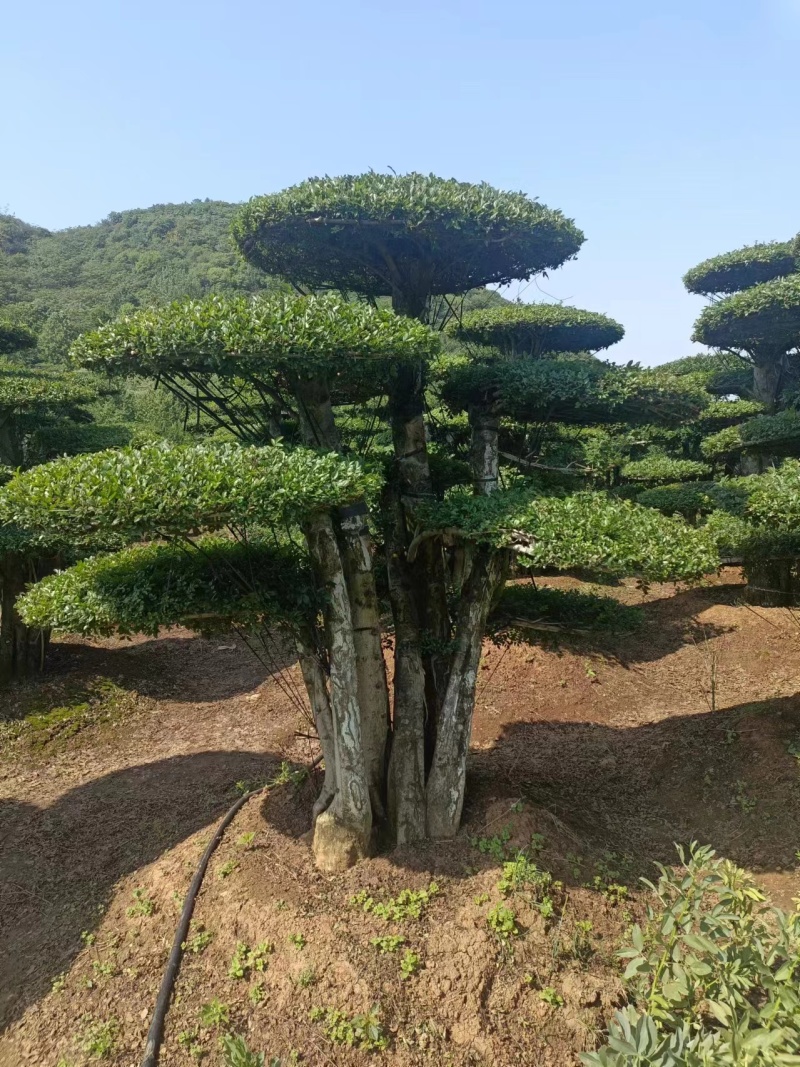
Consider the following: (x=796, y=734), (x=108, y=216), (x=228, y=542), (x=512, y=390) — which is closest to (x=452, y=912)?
(x=228, y=542)

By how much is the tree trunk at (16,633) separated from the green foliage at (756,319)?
1203 cm

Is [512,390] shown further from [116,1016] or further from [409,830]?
[116,1016]

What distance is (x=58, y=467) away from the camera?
4.42m

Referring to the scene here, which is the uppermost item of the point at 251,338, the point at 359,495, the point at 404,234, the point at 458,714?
the point at 404,234

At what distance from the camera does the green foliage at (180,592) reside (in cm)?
540

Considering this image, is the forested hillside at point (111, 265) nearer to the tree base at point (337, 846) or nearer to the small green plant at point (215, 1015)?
the tree base at point (337, 846)

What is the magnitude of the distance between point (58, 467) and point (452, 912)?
4266 mm

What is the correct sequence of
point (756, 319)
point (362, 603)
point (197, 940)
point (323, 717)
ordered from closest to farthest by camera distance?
point (197, 940)
point (362, 603)
point (323, 717)
point (756, 319)

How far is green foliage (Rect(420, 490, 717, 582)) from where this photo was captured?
4797 millimetres

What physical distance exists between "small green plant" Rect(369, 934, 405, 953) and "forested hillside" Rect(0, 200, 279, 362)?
27970 mm

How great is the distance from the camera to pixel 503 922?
17.1 feet

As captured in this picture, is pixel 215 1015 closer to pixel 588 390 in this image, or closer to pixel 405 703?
pixel 405 703

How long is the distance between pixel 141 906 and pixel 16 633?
6.98 metres

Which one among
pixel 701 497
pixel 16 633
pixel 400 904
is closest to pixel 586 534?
pixel 400 904
